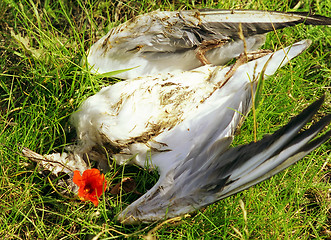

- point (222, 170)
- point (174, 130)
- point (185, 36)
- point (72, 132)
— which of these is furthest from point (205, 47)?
point (72, 132)

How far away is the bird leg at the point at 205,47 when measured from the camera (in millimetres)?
2818

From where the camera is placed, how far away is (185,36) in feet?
9.22

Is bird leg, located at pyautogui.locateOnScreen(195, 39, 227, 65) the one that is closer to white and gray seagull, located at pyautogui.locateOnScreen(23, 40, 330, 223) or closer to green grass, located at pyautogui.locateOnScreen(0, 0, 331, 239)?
white and gray seagull, located at pyautogui.locateOnScreen(23, 40, 330, 223)

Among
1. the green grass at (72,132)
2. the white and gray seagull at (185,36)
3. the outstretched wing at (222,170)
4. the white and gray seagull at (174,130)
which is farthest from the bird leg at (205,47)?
the outstretched wing at (222,170)

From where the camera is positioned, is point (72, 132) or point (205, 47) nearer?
point (205, 47)

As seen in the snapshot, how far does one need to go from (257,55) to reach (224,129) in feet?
1.95

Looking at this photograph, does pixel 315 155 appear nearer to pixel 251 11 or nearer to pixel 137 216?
pixel 251 11

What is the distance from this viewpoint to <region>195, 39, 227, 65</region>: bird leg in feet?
9.25

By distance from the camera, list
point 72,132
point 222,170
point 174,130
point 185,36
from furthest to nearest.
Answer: point 72,132
point 185,36
point 174,130
point 222,170

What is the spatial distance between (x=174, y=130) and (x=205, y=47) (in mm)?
681

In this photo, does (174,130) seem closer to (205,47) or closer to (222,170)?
(222,170)

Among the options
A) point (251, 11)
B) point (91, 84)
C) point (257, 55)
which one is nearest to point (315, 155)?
point (257, 55)

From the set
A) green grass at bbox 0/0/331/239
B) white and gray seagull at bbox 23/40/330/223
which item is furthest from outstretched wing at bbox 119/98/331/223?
green grass at bbox 0/0/331/239

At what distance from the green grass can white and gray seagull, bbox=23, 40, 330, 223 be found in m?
0.21
